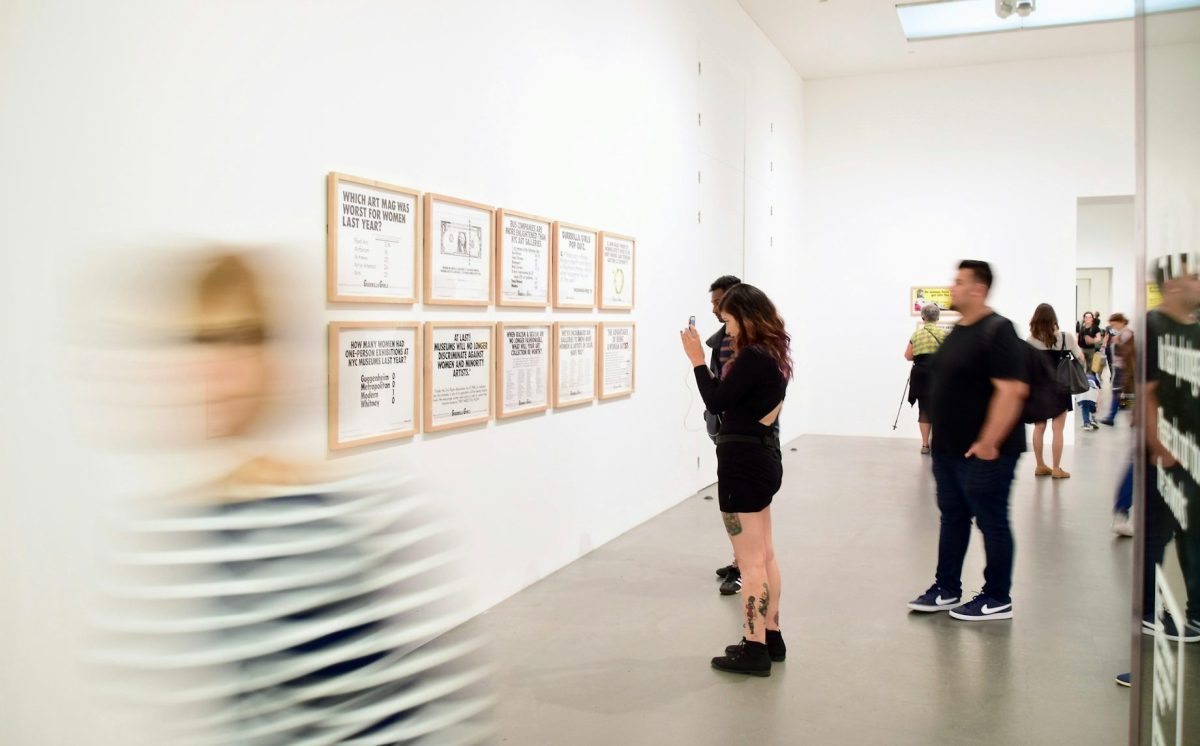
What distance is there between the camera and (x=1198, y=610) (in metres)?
0.88

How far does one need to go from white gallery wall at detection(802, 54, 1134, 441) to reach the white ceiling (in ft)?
0.95

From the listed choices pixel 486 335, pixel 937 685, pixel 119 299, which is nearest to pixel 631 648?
pixel 937 685

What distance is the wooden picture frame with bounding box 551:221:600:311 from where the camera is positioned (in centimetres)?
508

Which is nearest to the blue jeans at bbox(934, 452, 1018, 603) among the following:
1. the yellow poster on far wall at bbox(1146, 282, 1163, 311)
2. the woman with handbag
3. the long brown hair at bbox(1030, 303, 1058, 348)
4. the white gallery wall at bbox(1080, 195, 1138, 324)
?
the yellow poster on far wall at bbox(1146, 282, 1163, 311)

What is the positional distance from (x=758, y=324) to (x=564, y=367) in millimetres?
1949

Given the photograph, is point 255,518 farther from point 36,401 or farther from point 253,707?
point 36,401

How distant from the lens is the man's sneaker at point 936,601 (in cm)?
445

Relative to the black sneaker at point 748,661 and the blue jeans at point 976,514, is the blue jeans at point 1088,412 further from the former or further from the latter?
the black sneaker at point 748,661

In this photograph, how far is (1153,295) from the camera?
1.02m

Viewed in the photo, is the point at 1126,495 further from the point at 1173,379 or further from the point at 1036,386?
the point at 1173,379

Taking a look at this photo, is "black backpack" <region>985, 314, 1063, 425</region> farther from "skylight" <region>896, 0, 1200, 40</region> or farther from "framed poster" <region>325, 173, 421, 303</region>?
"skylight" <region>896, 0, 1200, 40</region>

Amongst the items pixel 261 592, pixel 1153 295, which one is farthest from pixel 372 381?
pixel 1153 295

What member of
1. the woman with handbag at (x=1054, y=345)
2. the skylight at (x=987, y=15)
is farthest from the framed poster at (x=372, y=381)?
the skylight at (x=987, y=15)

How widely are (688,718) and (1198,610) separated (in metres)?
2.60
